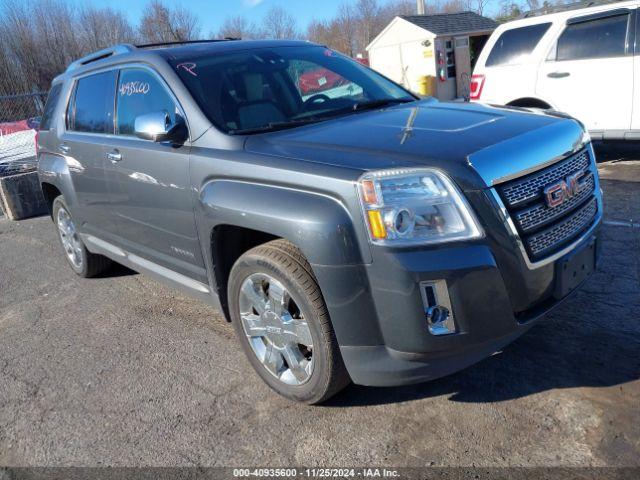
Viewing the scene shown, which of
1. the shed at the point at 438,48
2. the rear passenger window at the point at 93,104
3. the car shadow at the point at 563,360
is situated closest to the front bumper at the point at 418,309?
the car shadow at the point at 563,360

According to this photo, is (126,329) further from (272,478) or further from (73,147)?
(272,478)

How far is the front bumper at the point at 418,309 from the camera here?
236 cm

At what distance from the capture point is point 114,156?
157 inches

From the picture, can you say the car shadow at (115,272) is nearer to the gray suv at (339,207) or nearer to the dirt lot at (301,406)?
the dirt lot at (301,406)

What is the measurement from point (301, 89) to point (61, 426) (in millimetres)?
2460

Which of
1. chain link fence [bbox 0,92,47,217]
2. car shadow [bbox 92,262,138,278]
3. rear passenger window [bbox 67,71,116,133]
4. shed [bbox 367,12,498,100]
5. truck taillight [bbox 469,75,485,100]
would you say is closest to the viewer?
rear passenger window [bbox 67,71,116,133]

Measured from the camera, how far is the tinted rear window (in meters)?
5.30

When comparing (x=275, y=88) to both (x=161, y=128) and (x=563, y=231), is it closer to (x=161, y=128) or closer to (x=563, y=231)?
(x=161, y=128)

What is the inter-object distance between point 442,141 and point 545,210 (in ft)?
1.86

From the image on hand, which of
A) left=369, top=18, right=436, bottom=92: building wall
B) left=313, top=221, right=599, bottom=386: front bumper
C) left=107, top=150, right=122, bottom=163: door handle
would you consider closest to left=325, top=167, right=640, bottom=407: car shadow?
left=313, top=221, right=599, bottom=386: front bumper

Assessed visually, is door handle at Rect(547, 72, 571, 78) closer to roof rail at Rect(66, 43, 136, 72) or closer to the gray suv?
the gray suv

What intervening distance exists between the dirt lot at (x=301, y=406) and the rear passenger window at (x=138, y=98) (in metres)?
1.52

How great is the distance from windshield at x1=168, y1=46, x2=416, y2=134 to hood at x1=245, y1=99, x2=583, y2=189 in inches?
9.2

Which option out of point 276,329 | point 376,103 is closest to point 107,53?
point 376,103
